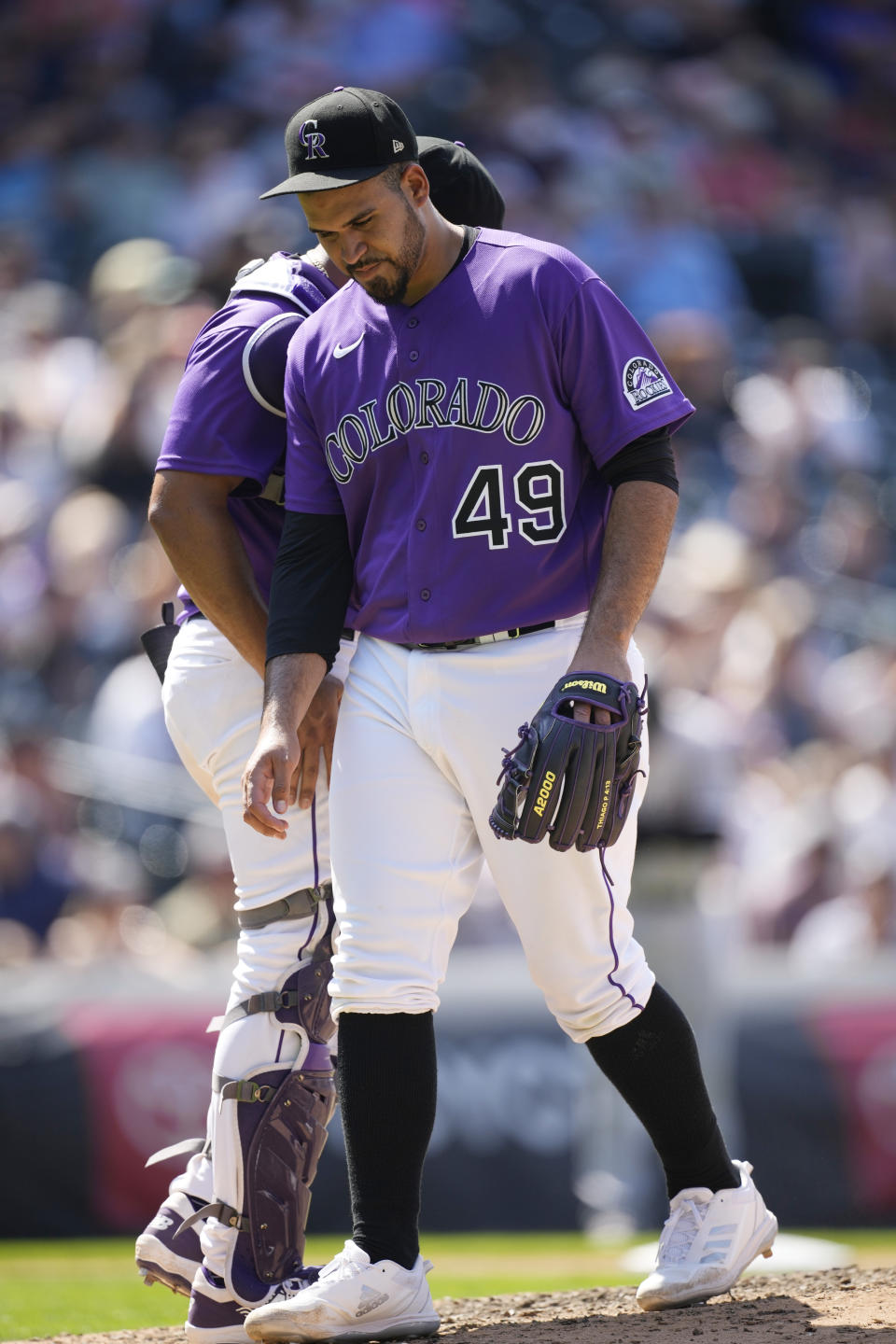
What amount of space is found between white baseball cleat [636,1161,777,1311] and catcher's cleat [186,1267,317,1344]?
2.20 ft

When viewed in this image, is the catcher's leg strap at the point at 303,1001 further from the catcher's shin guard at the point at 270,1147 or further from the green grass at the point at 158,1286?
the green grass at the point at 158,1286

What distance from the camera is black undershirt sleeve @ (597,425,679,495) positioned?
3.21 meters

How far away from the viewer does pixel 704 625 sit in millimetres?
9219

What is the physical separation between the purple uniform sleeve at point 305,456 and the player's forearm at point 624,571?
54cm

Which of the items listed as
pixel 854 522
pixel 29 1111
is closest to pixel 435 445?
pixel 29 1111

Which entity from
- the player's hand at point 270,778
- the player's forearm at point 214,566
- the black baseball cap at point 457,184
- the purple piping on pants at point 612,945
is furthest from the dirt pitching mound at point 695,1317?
the black baseball cap at point 457,184

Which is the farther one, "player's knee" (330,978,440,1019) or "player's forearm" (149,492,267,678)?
"player's forearm" (149,492,267,678)

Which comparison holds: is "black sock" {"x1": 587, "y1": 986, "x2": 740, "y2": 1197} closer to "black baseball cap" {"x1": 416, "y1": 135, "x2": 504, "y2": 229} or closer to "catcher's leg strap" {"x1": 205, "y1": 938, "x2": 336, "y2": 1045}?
"catcher's leg strap" {"x1": 205, "y1": 938, "x2": 336, "y2": 1045}

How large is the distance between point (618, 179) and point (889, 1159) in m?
7.68

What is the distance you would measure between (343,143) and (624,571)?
0.88 m

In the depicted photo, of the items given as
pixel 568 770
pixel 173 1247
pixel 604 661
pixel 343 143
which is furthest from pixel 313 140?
pixel 173 1247

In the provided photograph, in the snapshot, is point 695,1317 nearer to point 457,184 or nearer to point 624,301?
point 457,184

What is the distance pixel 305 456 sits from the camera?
3.40m

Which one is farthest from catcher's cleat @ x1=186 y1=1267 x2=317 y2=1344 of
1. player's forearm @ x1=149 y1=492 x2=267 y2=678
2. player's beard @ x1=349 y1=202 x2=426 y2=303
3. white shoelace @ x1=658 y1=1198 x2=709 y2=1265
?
player's beard @ x1=349 y1=202 x2=426 y2=303
